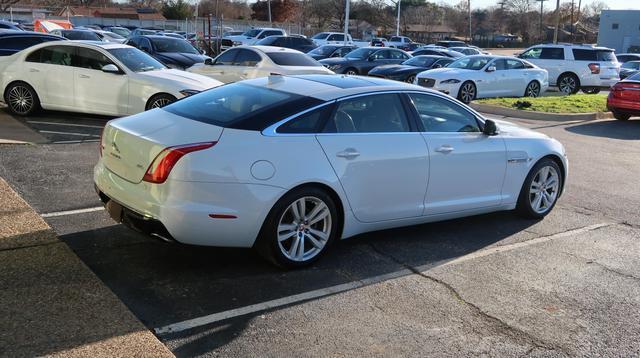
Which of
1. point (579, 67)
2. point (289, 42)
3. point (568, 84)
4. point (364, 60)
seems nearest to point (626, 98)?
point (579, 67)

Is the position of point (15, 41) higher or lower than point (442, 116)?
higher

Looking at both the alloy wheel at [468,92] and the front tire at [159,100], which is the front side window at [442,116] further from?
the alloy wheel at [468,92]

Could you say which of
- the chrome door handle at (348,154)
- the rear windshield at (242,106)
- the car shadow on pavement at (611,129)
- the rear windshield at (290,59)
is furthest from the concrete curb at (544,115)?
the chrome door handle at (348,154)

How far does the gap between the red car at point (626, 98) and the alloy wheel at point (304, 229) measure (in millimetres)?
13132

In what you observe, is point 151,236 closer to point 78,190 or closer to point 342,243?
point 342,243

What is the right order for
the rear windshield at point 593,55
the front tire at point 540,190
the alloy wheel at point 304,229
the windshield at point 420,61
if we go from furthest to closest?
the rear windshield at point 593,55
the windshield at point 420,61
the front tire at point 540,190
the alloy wheel at point 304,229

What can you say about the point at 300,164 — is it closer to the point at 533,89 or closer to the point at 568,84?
the point at 533,89

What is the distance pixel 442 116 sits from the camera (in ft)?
19.5

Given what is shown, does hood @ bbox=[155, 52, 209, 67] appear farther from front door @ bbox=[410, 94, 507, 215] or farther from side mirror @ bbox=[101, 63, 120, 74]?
front door @ bbox=[410, 94, 507, 215]

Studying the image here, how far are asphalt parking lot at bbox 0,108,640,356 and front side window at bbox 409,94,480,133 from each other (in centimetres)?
104

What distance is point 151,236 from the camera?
4.57 meters

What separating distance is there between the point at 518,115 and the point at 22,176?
12621mm

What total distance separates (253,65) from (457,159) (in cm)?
1016

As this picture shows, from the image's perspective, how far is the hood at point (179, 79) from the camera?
10969mm
